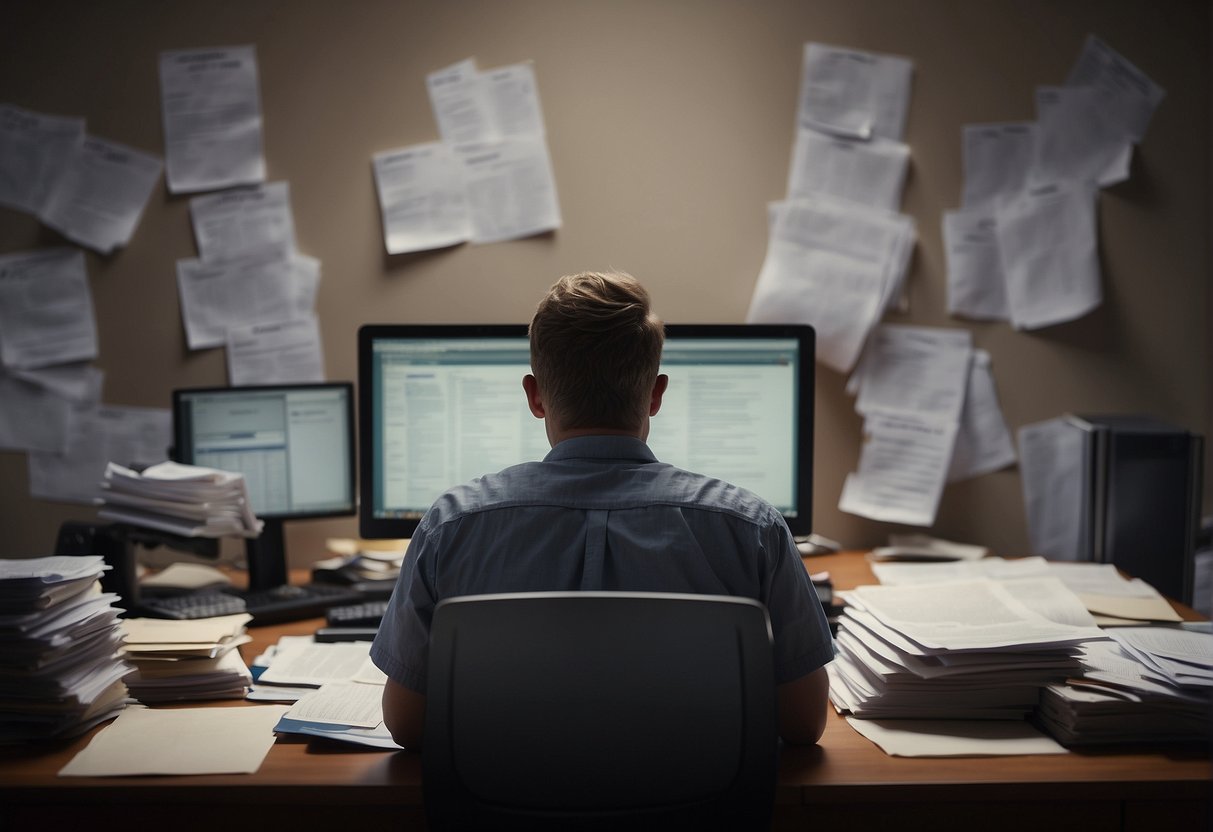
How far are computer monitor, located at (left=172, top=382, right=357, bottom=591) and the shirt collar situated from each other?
0.72 meters

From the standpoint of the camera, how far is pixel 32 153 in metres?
1.82

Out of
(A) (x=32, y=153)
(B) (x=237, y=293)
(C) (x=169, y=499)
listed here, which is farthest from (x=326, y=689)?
(A) (x=32, y=153)

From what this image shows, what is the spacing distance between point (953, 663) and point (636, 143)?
112cm

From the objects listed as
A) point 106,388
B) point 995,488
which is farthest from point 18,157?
point 995,488

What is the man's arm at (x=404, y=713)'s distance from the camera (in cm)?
105

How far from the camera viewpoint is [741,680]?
34.2 inches

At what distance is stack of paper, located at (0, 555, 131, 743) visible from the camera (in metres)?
1.09

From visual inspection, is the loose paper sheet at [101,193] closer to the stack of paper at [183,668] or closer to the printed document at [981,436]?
the stack of paper at [183,668]

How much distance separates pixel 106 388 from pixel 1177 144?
207 cm

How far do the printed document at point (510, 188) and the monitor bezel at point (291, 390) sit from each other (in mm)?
415

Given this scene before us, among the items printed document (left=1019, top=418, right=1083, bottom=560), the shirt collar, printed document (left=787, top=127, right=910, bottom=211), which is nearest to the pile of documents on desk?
the shirt collar

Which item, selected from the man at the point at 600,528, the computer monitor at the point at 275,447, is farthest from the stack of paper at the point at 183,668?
the computer monitor at the point at 275,447

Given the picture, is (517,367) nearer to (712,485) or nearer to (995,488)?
(712,485)

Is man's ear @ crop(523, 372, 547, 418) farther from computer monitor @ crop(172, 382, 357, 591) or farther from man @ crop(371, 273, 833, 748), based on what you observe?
computer monitor @ crop(172, 382, 357, 591)
